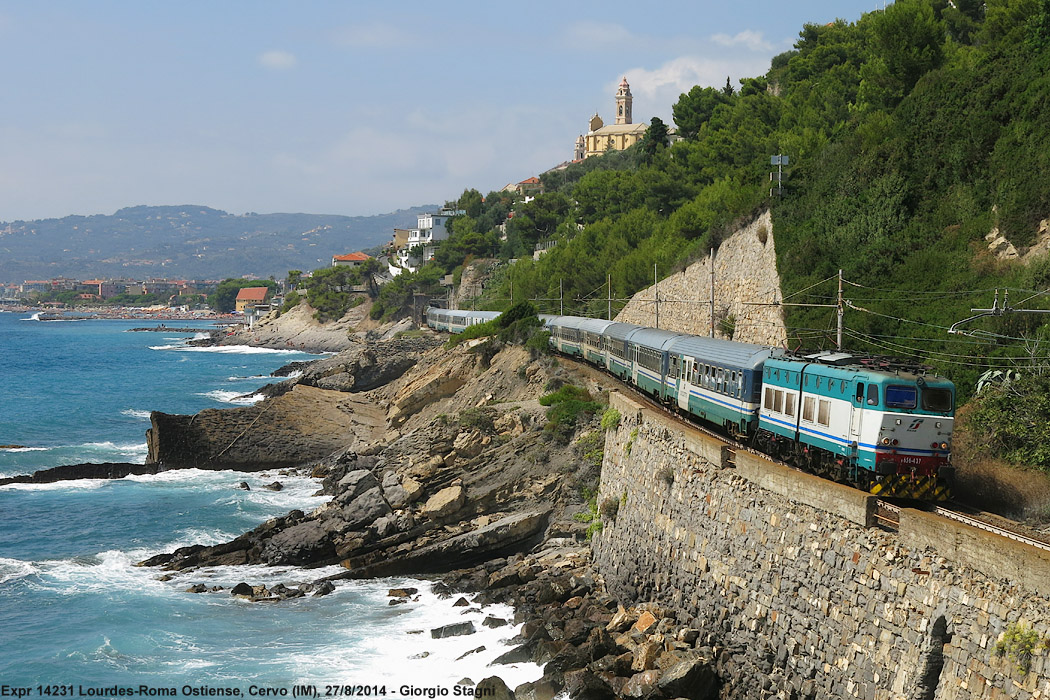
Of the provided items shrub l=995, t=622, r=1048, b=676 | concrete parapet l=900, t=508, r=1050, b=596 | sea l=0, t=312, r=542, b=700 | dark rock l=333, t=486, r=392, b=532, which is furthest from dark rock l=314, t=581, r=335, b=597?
shrub l=995, t=622, r=1048, b=676

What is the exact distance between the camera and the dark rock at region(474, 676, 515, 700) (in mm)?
18672

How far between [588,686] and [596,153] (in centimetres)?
16380

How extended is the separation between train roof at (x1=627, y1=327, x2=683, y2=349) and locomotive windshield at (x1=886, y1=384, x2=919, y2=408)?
1504 cm

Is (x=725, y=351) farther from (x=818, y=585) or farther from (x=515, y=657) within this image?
(x=818, y=585)

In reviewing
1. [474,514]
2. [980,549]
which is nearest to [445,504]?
[474,514]

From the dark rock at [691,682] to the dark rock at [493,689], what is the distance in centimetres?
340

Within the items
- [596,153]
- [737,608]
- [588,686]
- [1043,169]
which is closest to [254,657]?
[588,686]

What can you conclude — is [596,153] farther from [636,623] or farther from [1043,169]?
[636,623]

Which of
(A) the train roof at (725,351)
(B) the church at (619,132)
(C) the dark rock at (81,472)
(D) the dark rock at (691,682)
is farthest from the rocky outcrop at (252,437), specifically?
(B) the church at (619,132)

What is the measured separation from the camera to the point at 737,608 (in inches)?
698

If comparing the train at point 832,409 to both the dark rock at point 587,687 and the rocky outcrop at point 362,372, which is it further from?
the rocky outcrop at point 362,372

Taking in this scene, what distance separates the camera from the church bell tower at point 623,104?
587 feet

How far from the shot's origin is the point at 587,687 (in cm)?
1806

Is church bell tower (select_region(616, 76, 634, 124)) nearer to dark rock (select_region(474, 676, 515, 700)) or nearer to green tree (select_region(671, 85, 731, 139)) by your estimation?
green tree (select_region(671, 85, 731, 139))
